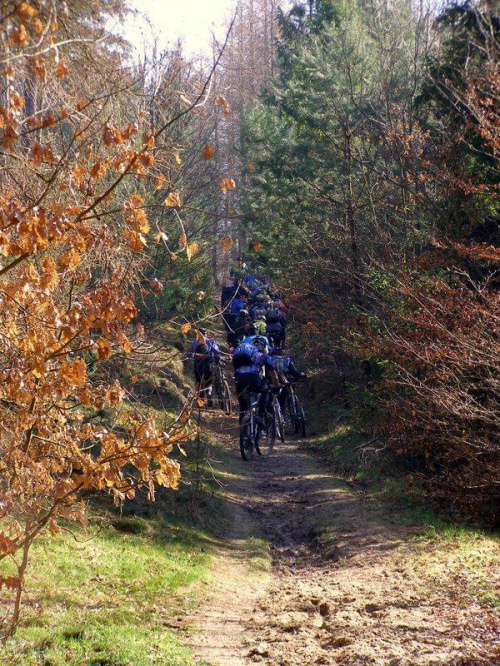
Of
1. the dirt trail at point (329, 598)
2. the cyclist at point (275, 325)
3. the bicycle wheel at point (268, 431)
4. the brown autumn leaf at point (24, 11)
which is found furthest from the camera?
the cyclist at point (275, 325)

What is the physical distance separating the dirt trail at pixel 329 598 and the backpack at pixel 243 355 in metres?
2.52

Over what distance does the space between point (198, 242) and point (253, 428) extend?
13.7ft

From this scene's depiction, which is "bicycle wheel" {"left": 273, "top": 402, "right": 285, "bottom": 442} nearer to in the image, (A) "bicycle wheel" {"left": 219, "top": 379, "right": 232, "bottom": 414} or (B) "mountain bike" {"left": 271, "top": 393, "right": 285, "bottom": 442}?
(B) "mountain bike" {"left": 271, "top": 393, "right": 285, "bottom": 442}

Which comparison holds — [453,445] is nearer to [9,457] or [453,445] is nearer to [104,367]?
[104,367]

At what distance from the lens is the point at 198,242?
16.4 m

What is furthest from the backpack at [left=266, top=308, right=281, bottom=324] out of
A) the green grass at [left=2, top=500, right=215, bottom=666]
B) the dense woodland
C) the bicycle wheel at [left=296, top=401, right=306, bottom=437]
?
the green grass at [left=2, top=500, right=215, bottom=666]

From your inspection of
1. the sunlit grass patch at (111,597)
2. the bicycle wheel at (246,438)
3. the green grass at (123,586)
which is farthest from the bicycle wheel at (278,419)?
the sunlit grass patch at (111,597)

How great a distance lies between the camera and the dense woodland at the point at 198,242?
16.5ft

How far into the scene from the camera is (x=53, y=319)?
16.0ft

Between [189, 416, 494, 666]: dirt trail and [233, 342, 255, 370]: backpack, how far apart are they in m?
2.52

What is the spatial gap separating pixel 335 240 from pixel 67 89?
9744 mm

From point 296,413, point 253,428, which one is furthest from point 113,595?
point 296,413

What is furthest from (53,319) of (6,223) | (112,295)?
(6,223)

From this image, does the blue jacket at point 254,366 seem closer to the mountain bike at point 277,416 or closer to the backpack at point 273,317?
the mountain bike at point 277,416
